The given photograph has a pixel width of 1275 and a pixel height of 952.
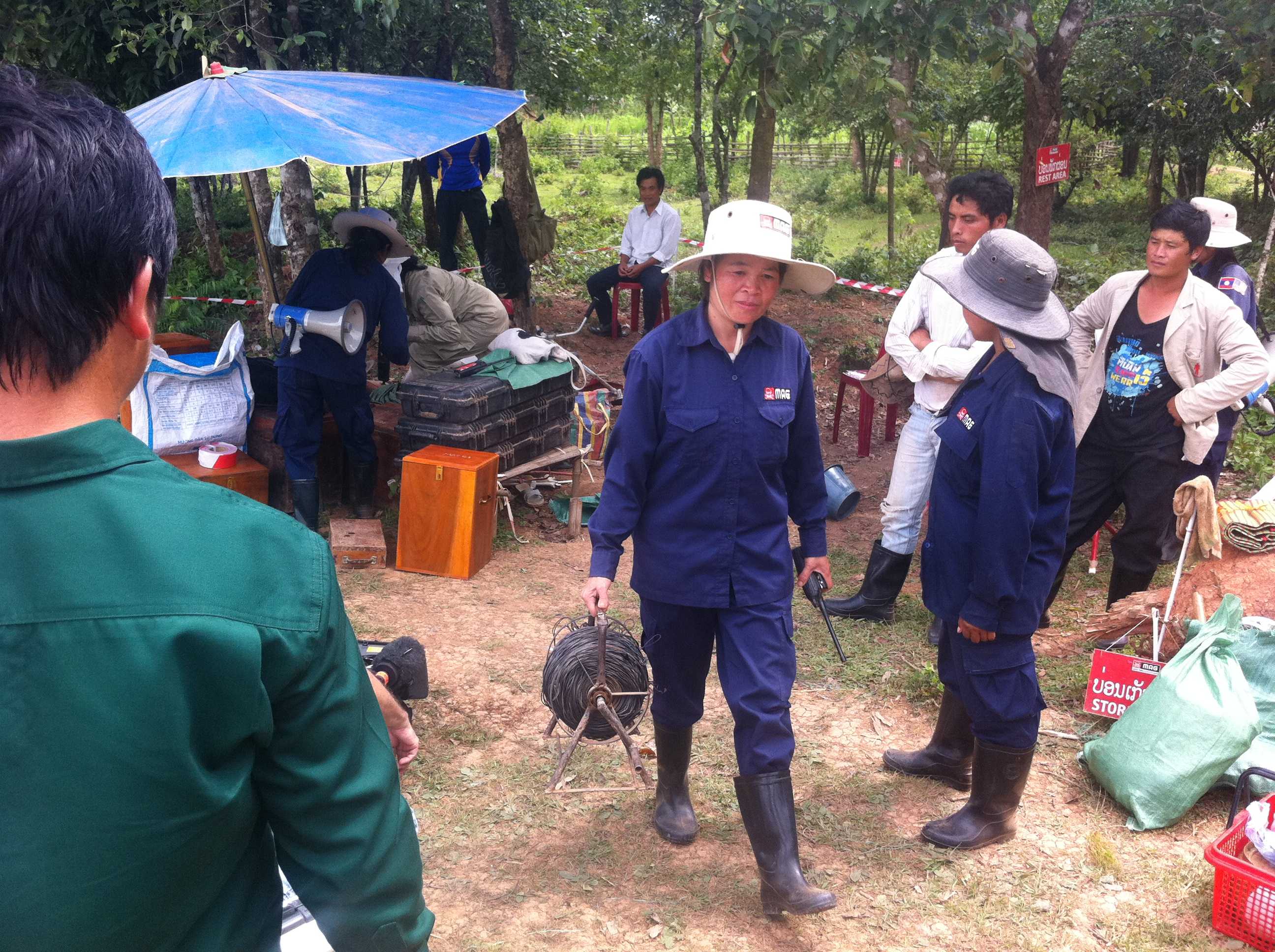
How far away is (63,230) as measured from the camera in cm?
100

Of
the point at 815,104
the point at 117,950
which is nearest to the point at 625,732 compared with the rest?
the point at 117,950

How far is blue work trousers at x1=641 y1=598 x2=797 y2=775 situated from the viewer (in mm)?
3121

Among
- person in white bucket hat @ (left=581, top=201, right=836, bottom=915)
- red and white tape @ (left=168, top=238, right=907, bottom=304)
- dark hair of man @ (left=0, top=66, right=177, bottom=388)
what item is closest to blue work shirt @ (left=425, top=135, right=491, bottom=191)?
red and white tape @ (left=168, top=238, right=907, bottom=304)

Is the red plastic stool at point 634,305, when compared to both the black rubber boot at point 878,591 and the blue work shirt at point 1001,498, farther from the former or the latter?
the blue work shirt at point 1001,498

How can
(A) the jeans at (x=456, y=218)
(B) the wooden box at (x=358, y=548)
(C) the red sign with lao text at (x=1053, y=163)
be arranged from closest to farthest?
1. (B) the wooden box at (x=358, y=548)
2. (C) the red sign with lao text at (x=1053, y=163)
3. (A) the jeans at (x=456, y=218)

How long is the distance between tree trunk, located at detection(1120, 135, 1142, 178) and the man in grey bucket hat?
72.8ft

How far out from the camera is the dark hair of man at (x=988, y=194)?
489 cm

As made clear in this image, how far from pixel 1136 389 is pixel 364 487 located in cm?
441

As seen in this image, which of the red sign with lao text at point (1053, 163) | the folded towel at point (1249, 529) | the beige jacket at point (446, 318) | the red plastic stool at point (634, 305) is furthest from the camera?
the red plastic stool at point (634, 305)

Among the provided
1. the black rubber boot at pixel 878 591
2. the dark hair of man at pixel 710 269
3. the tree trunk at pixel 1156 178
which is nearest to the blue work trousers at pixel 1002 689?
the dark hair of man at pixel 710 269

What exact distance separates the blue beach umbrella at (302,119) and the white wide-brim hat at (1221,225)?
3.86 meters

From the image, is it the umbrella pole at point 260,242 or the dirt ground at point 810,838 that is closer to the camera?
the dirt ground at point 810,838

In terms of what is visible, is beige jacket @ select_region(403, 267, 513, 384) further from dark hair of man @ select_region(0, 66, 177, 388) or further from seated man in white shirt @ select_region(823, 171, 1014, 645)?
dark hair of man @ select_region(0, 66, 177, 388)

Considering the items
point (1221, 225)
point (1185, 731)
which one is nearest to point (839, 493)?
point (1221, 225)
